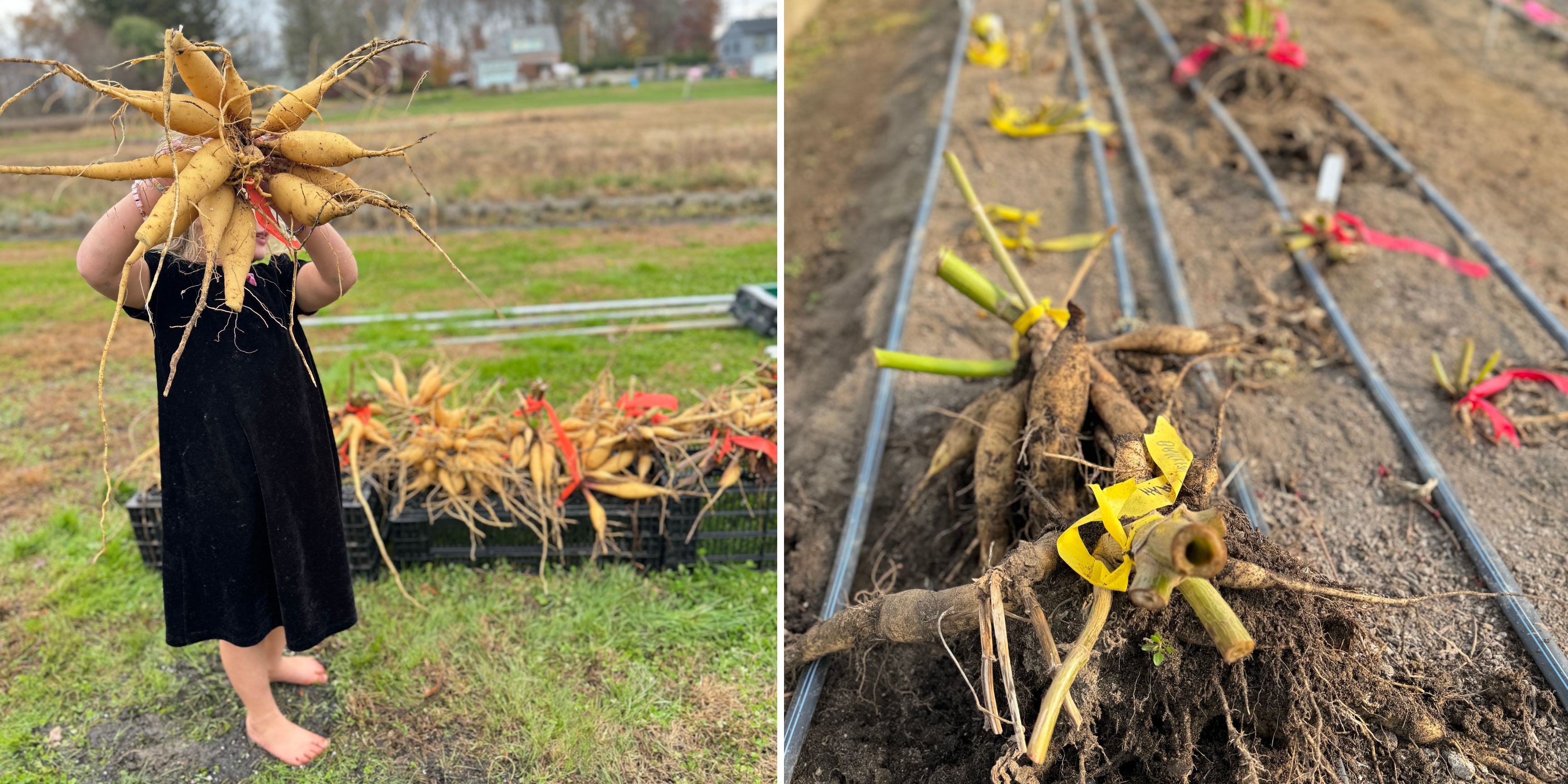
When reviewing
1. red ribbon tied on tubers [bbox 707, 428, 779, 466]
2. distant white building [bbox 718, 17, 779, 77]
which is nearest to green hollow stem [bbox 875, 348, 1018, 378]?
red ribbon tied on tubers [bbox 707, 428, 779, 466]

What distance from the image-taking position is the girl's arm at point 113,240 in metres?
1.57

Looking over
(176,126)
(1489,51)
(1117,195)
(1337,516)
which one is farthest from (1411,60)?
(176,126)

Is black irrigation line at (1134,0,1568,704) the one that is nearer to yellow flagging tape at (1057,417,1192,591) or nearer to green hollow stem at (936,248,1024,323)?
yellow flagging tape at (1057,417,1192,591)

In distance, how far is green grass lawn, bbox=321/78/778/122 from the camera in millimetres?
6188

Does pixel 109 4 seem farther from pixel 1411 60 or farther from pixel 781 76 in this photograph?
Result: pixel 1411 60

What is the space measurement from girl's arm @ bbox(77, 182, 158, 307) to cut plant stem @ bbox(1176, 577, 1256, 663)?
1.86m

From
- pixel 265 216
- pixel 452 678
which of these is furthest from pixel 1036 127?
pixel 265 216

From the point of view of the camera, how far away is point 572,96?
7.48 metres

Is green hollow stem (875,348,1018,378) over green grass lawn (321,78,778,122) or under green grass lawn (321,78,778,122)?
under

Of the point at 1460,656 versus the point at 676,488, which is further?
the point at 676,488

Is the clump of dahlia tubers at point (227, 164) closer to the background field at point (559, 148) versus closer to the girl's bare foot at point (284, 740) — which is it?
the girl's bare foot at point (284, 740)

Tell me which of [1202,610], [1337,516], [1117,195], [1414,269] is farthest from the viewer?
[1117,195]

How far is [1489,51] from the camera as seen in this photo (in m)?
6.93

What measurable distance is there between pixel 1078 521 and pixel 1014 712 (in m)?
0.37
